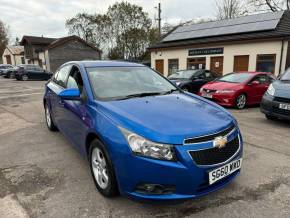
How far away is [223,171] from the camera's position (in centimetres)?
254

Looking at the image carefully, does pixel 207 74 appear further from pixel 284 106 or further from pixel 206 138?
pixel 206 138

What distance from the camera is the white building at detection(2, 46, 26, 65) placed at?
52.1 metres

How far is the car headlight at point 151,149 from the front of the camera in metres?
2.30

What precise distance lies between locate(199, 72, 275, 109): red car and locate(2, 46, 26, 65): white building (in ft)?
166

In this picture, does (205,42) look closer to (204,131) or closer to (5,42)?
(204,131)

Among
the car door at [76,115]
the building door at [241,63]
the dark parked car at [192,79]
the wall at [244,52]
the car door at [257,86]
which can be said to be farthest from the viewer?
the building door at [241,63]

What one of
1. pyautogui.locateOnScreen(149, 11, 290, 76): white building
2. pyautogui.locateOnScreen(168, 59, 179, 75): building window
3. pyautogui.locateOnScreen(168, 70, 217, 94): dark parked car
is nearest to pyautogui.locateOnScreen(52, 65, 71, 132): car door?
pyautogui.locateOnScreen(168, 70, 217, 94): dark parked car

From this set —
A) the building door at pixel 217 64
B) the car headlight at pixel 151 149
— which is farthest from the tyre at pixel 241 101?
the building door at pixel 217 64

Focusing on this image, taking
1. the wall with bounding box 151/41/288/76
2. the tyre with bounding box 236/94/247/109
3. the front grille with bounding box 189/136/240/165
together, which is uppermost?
the wall with bounding box 151/41/288/76

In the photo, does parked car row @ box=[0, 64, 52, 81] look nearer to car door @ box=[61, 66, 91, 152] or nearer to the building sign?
the building sign

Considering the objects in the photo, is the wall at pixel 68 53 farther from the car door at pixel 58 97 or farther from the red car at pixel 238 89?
the car door at pixel 58 97

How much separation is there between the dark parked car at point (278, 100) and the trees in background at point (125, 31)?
33.3 m

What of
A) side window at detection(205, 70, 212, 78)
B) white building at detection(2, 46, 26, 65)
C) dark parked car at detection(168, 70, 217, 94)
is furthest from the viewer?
white building at detection(2, 46, 26, 65)

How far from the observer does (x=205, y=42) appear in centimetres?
1780
